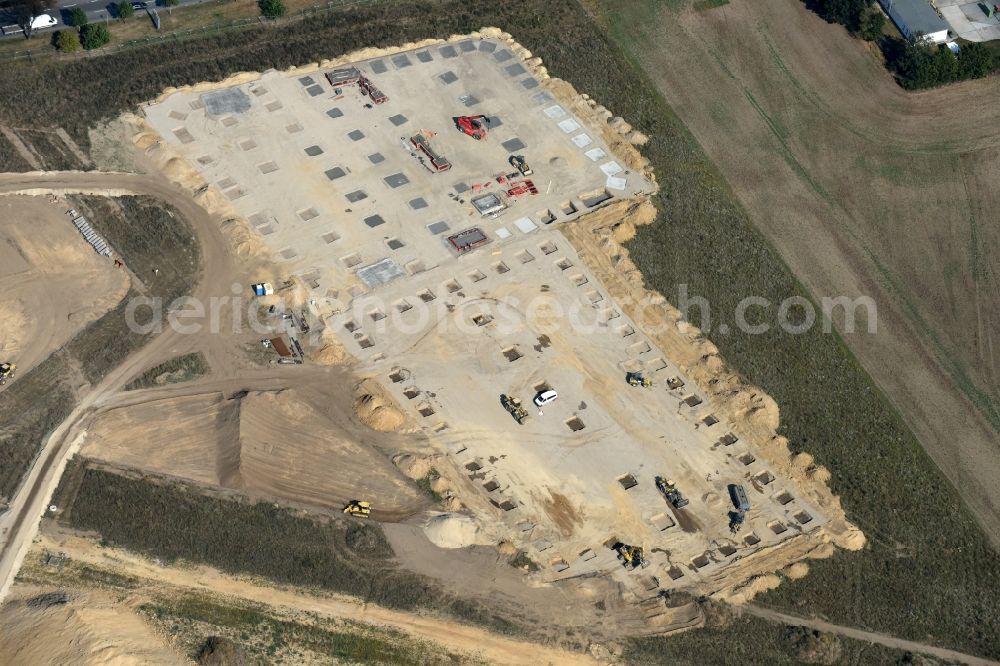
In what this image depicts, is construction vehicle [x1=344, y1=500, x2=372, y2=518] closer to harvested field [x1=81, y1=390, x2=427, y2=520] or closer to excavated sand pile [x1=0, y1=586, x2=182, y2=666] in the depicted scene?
harvested field [x1=81, y1=390, x2=427, y2=520]

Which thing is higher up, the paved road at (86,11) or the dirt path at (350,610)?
the paved road at (86,11)

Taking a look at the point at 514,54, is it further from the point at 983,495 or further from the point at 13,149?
the point at 983,495

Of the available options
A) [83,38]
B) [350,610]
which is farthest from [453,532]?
[83,38]

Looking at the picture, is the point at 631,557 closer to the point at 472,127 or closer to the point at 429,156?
the point at 429,156

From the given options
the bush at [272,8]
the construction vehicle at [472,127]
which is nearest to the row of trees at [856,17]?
the construction vehicle at [472,127]

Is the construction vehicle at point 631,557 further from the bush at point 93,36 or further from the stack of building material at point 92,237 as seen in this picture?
the bush at point 93,36
